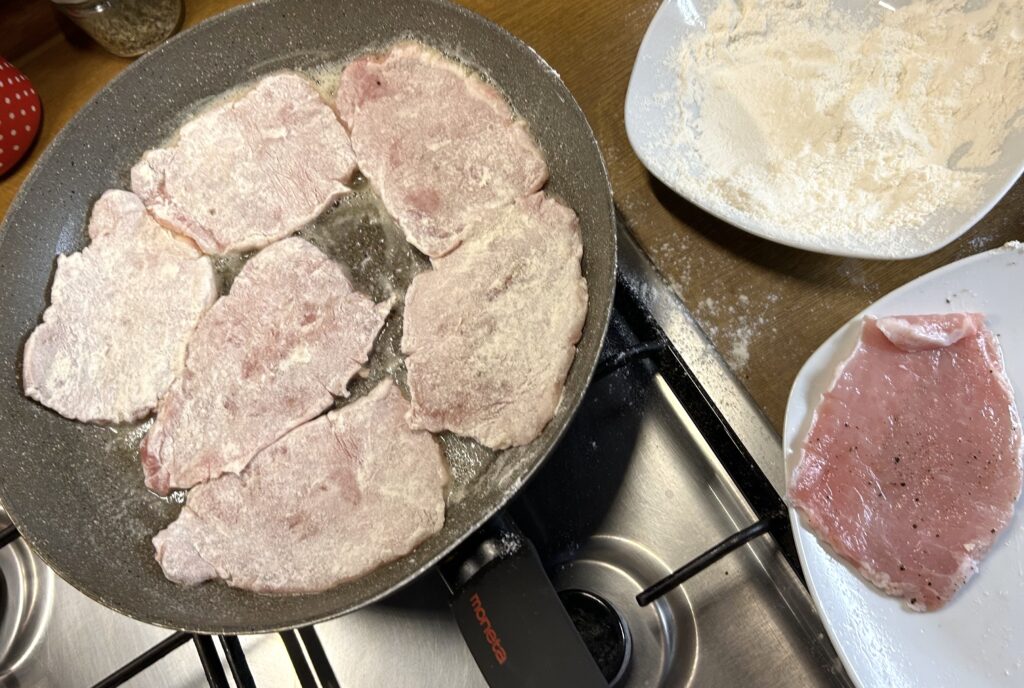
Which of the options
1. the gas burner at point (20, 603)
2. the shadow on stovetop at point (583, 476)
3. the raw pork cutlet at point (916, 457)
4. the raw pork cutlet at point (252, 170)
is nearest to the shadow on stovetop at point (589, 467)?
the shadow on stovetop at point (583, 476)

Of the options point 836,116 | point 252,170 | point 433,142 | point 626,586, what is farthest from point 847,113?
point 252,170

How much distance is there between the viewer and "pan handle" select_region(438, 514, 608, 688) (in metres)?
0.80

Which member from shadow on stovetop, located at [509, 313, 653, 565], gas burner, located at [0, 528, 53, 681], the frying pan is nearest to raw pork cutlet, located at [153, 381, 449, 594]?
the frying pan

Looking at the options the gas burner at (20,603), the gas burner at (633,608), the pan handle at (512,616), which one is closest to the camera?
the pan handle at (512,616)

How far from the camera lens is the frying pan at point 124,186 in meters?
0.92

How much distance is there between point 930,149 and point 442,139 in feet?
2.21

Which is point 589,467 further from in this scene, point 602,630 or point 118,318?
point 118,318

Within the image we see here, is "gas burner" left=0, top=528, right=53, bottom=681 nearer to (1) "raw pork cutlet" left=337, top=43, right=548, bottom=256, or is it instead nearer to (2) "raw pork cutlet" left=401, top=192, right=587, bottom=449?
(2) "raw pork cutlet" left=401, top=192, right=587, bottom=449

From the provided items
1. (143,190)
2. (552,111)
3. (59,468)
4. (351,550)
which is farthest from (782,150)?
(59,468)

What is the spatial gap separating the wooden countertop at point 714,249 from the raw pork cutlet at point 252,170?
0.26 metres

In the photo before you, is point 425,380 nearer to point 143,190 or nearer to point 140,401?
point 140,401

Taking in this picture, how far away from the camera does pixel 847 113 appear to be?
989mm

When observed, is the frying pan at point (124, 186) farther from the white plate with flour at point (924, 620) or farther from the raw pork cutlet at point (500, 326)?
the white plate with flour at point (924, 620)

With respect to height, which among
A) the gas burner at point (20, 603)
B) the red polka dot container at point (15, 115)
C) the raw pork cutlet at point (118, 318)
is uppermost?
the red polka dot container at point (15, 115)
